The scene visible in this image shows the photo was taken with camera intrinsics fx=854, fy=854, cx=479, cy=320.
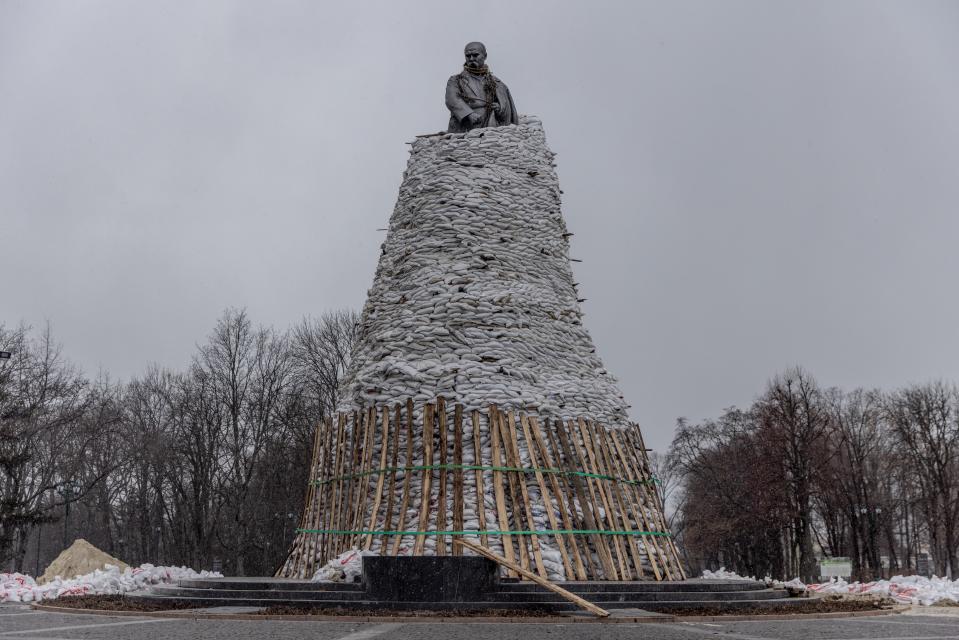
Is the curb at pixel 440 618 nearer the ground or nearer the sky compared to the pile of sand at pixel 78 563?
nearer the sky

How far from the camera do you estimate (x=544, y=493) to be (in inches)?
472

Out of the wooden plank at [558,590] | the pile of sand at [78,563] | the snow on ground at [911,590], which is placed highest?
the wooden plank at [558,590]

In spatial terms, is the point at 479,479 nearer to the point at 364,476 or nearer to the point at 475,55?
the point at 364,476

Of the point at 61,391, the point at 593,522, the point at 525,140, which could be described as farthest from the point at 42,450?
the point at 593,522

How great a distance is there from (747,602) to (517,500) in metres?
3.36

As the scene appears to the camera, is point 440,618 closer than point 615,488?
Yes

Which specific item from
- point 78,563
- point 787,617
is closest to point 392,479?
point 787,617

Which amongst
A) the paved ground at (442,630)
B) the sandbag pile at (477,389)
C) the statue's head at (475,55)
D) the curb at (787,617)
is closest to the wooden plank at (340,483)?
the sandbag pile at (477,389)

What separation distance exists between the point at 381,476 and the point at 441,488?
1.05 meters

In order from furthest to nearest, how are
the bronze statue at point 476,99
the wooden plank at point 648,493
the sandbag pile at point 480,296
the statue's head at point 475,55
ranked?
the statue's head at point 475,55 < the bronze statue at point 476,99 < the sandbag pile at point 480,296 < the wooden plank at point 648,493

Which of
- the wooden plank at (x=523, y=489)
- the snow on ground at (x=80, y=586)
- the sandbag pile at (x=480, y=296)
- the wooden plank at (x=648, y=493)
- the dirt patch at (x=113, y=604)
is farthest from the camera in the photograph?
the sandbag pile at (x=480, y=296)

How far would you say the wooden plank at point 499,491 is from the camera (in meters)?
11.4

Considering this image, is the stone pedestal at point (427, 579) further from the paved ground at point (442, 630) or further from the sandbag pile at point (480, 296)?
the sandbag pile at point (480, 296)

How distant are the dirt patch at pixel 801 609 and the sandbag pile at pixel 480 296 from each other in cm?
439
